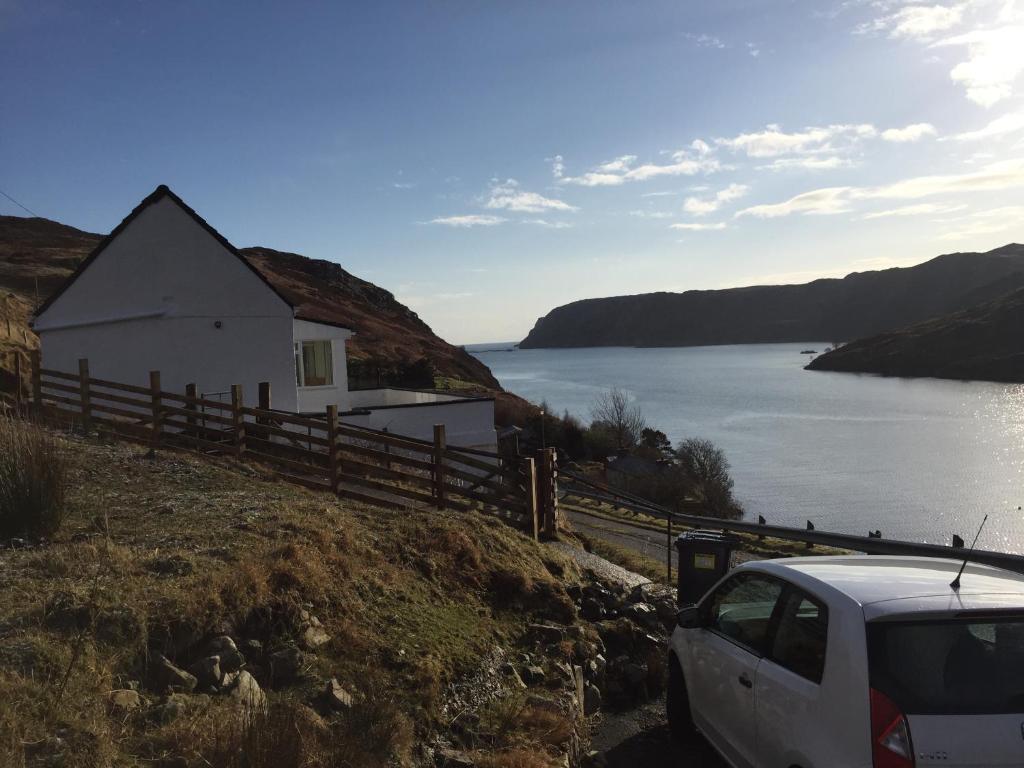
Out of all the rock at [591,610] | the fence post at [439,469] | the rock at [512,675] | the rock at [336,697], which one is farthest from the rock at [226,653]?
the fence post at [439,469]

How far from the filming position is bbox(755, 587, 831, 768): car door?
389 centimetres

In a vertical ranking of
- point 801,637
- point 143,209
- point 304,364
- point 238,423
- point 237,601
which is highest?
point 143,209

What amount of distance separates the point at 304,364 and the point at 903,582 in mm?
21639

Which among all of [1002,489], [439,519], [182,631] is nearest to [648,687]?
[439,519]

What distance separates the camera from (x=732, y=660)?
5.05m

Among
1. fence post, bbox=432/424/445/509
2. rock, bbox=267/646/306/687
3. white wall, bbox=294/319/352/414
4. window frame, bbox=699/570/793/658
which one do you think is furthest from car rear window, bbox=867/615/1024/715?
white wall, bbox=294/319/352/414

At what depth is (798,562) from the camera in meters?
5.09

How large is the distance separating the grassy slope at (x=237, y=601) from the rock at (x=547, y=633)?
0.18 metres

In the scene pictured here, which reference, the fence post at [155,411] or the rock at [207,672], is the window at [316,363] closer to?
the fence post at [155,411]

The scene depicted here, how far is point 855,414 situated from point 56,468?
239 feet

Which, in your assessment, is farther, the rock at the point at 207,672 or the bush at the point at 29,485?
the bush at the point at 29,485

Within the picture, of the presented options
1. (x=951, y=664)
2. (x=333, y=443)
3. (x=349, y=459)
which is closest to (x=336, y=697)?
Result: (x=951, y=664)

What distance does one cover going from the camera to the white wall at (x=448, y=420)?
21516 mm

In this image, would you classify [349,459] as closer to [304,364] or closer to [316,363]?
[304,364]
